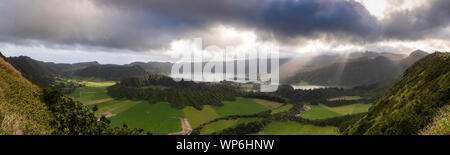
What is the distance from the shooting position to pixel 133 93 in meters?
142

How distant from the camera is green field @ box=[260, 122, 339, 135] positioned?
87.2 m

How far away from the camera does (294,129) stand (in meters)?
93.1

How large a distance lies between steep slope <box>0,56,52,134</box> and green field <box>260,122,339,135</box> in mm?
78842

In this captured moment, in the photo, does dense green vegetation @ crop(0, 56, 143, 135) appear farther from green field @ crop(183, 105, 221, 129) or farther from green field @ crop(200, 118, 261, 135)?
green field @ crop(183, 105, 221, 129)

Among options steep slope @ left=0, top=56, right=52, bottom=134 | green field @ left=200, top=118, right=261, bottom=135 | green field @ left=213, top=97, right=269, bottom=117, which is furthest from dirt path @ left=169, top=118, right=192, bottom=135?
steep slope @ left=0, top=56, right=52, bottom=134

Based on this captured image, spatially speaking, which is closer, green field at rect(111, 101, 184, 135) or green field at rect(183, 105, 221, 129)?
green field at rect(111, 101, 184, 135)

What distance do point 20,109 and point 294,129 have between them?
95.9 meters

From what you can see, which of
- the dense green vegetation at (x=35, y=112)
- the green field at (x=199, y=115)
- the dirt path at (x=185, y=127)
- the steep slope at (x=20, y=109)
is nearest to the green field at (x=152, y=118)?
the dirt path at (x=185, y=127)

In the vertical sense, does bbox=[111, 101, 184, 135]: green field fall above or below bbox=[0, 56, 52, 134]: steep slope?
below

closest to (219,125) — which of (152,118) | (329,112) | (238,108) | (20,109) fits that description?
(238,108)

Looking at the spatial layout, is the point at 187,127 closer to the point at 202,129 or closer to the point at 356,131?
the point at 202,129

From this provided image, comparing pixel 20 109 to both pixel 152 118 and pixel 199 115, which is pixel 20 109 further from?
pixel 199 115
